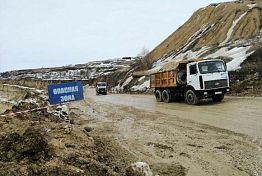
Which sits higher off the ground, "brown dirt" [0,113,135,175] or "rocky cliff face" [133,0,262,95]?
"rocky cliff face" [133,0,262,95]

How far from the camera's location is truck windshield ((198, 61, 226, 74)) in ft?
69.9

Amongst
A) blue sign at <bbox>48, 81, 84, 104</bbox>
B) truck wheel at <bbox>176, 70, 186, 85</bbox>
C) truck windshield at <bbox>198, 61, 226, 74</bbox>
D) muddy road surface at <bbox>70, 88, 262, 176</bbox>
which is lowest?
muddy road surface at <bbox>70, 88, 262, 176</bbox>

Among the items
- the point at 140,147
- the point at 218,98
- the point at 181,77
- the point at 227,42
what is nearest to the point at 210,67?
the point at 218,98

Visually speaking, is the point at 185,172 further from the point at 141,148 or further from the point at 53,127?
the point at 53,127

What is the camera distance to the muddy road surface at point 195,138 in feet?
28.9

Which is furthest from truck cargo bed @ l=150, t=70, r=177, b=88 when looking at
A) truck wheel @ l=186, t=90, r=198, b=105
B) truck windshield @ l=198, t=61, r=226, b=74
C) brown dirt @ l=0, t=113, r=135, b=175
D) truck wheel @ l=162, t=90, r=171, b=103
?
brown dirt @ l=0, t=113, r=135, b=175

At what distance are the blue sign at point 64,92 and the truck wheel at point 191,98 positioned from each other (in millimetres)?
9916

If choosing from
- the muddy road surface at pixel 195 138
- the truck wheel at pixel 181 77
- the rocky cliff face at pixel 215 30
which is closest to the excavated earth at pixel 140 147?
the muddy road surface at pixel 195 138

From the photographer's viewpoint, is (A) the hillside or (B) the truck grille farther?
(A) the hillside

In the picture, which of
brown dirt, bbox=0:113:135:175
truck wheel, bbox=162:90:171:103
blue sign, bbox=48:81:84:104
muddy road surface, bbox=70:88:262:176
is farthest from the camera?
truck wheel, bbox=162:90:171:103

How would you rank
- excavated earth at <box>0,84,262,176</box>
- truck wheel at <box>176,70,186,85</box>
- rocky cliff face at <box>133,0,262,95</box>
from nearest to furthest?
excavated earth at <box>0,84,262,176</box>
truck wheel at <box>176,70,186,85</box>
rocky cliff face at <box>133,0,262,95</box>

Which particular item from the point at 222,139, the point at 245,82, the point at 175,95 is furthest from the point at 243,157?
the point at 245,82

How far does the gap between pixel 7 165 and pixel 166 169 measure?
132 inches

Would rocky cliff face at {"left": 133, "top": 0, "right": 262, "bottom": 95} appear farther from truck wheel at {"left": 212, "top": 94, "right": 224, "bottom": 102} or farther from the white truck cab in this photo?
truck wheel at {"left": 212, "top": 94, "right": 224, "bottom": 102}
